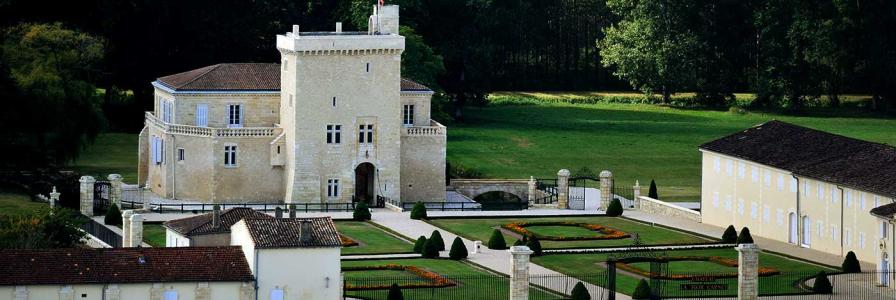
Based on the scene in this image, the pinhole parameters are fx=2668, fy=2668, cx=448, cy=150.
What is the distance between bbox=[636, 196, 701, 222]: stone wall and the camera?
117 metres

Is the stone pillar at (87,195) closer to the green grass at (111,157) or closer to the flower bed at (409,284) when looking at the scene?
the green grass at (111,157)

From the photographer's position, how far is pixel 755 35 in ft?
595

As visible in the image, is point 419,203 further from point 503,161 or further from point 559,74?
point 559,74

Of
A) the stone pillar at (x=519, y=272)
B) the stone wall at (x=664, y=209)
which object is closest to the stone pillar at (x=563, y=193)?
the stone wall at (x=664, y=209)

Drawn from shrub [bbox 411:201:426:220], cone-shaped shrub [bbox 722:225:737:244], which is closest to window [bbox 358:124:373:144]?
shrub [bbox 411:201:426:220]

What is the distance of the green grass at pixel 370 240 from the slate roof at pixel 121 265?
16406mm

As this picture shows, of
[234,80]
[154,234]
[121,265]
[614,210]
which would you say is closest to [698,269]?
[614,210]

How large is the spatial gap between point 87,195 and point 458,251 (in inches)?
803

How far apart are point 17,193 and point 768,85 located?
6941cm

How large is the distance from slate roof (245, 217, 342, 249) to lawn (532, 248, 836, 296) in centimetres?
1185

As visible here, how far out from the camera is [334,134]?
4722 inches

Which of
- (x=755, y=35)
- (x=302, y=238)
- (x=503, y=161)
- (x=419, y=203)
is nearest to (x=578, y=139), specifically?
(x=503, y=161)

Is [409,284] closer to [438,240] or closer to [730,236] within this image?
[438,240]

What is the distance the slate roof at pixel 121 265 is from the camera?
3270 inches
